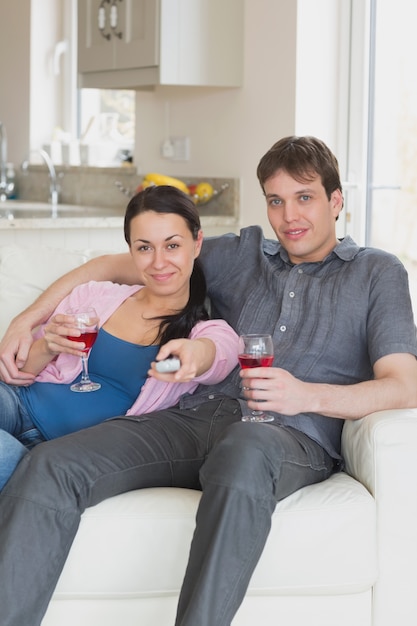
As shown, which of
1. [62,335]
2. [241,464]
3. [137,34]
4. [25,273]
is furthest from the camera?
[137,34]

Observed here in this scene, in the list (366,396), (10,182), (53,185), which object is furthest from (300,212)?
(10,182)

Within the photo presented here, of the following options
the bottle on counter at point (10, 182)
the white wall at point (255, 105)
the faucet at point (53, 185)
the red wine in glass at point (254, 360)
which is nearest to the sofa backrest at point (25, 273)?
the red wine in glass at point (254, 360)

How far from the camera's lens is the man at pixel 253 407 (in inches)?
74.5

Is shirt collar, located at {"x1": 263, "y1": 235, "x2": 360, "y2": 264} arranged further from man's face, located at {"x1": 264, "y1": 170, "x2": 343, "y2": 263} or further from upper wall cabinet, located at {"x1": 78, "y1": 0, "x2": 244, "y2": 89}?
upper wall cabinet, located at {"x1": 78, "y1": 0, "x2": 244, "y2": 89}

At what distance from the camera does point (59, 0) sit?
6.16 meters

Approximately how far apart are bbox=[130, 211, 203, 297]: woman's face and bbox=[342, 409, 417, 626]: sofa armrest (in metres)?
0.57

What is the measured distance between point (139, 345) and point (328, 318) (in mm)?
456

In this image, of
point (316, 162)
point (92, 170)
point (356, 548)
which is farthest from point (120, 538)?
point (92, 170)

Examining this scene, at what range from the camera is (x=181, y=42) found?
161 inches

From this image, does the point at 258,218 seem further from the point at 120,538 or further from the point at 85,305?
the point at 120,538

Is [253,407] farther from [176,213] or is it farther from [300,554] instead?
[176,213]

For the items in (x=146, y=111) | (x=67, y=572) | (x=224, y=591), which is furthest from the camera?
(x=146, y=111)

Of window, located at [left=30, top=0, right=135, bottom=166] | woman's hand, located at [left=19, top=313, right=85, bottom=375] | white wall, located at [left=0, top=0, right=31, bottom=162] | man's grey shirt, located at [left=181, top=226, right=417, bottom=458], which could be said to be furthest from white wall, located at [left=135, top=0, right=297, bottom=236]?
woman's hand, located at [left=19, top=313, right=85, bottom=375]

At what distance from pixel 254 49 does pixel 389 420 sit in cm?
234
